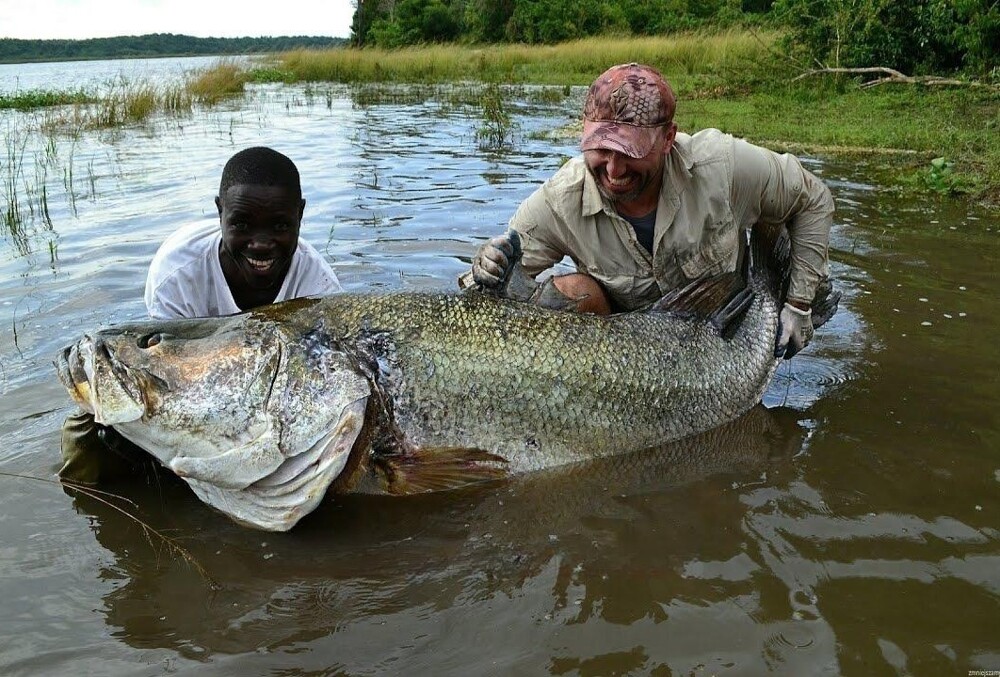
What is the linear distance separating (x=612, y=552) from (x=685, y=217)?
1812 millimetres

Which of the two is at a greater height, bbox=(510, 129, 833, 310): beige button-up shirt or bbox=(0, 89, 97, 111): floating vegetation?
bbox=(0, 89, 97, 111): floating vegetation

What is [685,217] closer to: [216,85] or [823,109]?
[823,109]

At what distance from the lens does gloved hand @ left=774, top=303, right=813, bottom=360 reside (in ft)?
12.9

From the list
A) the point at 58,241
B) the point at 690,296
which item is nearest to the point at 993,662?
the point at 690,296

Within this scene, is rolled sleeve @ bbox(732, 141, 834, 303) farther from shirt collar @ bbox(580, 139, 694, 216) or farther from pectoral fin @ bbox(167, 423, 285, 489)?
pectoral fin @ bbox(167, 423, 285, 489)

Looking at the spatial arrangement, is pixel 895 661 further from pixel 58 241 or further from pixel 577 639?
pixel 58 241

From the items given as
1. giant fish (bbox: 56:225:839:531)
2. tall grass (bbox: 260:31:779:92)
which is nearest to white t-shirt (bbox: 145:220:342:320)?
giant fish (bbox: 56:225:839:531)

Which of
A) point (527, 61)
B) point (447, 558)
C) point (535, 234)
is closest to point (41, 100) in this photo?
point (527, 61)

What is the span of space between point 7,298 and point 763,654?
5.31 metres

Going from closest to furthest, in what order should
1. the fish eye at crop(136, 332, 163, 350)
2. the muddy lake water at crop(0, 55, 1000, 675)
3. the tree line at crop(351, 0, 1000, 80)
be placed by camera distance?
the muddy lake water at crop(0, 55, 1000, 675)
the fish eye at crop(136, 332, 163, 350)
the tree line at crop(351, 0, 1000, 80)

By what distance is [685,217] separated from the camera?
396cm

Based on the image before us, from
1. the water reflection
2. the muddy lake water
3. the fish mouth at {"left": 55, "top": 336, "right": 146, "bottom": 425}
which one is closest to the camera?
the muddy lake water

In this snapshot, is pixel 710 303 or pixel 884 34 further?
pixel 884 34

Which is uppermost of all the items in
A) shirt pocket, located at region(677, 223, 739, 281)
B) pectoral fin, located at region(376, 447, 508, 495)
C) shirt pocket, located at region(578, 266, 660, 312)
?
shirt pocket, located at region(677, 223, 739, 281)
